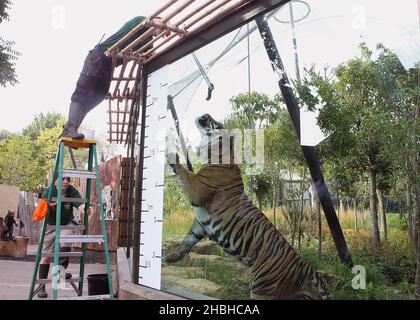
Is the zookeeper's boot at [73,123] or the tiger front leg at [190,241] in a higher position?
the zookeeper's boot at [73,123]

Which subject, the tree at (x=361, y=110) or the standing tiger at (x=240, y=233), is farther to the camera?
the standing tiger at (x=240, y=233)

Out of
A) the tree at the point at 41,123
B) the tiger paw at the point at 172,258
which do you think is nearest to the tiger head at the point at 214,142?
the tiger paw at the point at 172,258

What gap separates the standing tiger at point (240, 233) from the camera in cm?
259

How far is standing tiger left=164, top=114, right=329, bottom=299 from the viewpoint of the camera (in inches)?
102

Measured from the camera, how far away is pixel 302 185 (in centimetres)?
256

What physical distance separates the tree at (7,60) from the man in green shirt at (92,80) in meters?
9.48

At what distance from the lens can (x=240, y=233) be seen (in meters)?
2.92

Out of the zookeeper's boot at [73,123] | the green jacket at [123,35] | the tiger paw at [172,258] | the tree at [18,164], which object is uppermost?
the tree at [18,164]

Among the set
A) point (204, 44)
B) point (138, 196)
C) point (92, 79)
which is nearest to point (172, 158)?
point (138, 196)

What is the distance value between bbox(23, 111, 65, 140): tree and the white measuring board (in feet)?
124

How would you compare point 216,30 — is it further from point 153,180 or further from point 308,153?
point 153,180

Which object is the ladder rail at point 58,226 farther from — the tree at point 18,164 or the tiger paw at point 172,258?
the tree at point 18,164

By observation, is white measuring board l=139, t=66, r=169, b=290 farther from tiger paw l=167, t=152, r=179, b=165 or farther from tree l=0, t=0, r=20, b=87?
tree l=0, t=0, r=20, b=87
